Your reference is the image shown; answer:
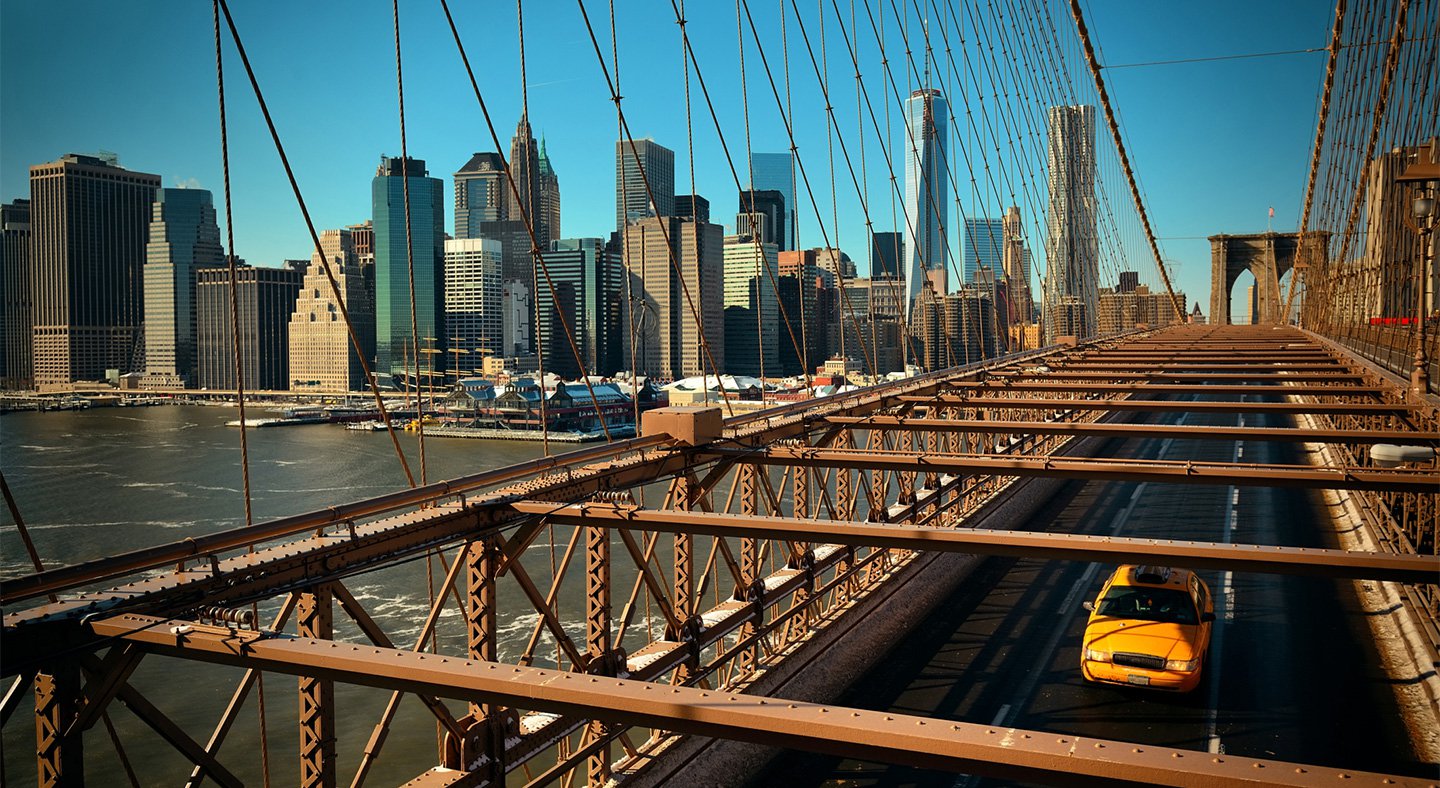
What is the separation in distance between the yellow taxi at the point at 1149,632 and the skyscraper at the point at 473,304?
140 m

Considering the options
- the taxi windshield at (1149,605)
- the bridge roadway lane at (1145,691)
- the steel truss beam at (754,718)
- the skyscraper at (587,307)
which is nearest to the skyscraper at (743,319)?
the skyscraper at (587,307)

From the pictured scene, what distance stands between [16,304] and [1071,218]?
58173mm

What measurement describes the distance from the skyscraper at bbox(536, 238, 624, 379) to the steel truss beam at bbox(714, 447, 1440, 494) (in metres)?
141

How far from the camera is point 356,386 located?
365 feet

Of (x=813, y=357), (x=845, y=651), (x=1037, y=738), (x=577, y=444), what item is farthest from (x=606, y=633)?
(x=813, y=357)

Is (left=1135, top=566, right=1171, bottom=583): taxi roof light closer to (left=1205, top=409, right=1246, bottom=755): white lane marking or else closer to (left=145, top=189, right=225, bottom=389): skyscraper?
(left=1205, top=409, right=1246, bottom=755): white lane marking

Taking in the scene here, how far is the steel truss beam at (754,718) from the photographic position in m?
3.24

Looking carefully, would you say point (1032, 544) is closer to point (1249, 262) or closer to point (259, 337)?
point (1249, 262)

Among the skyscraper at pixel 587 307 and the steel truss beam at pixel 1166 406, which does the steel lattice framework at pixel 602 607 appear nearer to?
the steel truss beam at pixel 1166 406

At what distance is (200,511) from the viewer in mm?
42094

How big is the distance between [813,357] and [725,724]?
142428 millimetres

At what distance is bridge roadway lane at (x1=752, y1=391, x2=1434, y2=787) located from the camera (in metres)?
10.7

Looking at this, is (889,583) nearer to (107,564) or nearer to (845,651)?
(845,651)

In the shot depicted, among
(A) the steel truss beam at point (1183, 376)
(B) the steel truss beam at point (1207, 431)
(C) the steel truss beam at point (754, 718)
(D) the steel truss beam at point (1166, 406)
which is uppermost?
(A) the steel truss beam at point (1183, 376)
